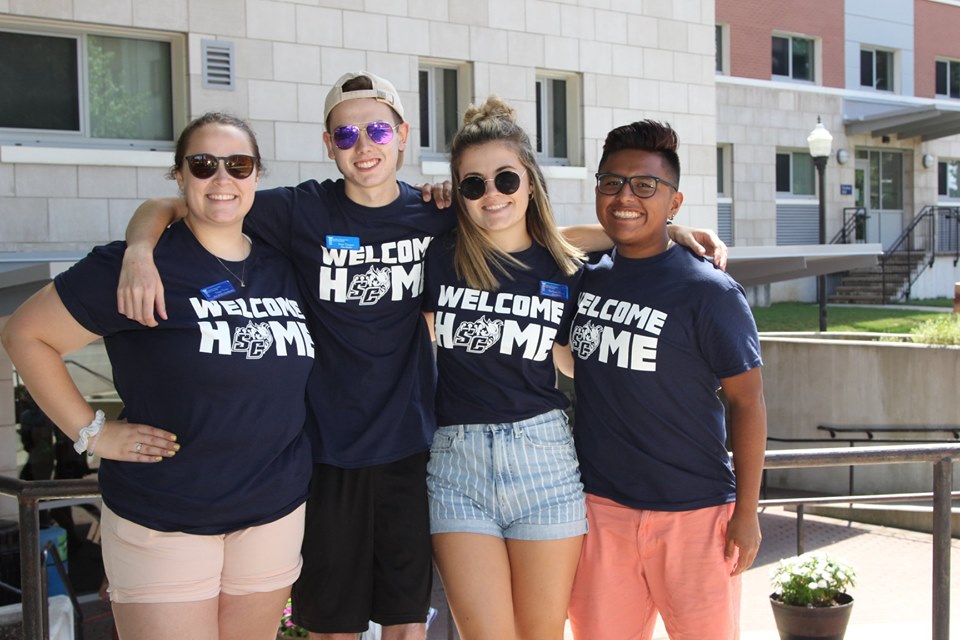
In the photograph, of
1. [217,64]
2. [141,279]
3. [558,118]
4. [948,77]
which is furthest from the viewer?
[948,77]

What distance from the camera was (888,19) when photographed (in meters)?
30.2

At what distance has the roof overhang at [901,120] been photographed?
88.4 feet

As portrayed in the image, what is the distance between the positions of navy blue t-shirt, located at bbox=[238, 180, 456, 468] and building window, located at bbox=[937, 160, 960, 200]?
106 ft

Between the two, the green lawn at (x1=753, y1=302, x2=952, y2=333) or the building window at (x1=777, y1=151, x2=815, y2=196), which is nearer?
the green lawn at (x1=753, y1=302, x2=952, y2=333)

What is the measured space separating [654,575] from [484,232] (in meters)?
1.20

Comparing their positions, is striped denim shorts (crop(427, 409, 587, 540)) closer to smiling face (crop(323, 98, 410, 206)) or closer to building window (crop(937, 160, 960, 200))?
smiling face (crop(323, 98, 410, 206))

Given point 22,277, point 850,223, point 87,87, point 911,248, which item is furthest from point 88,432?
point 911,248

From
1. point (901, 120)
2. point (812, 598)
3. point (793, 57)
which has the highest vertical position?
point (793, 57)

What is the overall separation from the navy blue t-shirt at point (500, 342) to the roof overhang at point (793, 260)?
9.50 meters

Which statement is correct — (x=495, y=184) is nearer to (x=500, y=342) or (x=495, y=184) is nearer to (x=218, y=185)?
(x=500, y=342)

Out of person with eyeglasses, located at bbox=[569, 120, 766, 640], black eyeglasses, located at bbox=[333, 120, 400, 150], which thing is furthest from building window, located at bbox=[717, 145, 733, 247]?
black eyeglasses, located at bbox=[333, 120, 400, 150]

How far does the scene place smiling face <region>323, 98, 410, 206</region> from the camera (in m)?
3.22

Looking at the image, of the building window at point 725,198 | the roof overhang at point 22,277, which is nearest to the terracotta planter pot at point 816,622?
the roof overhang at point 22,277

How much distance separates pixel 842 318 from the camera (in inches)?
897
